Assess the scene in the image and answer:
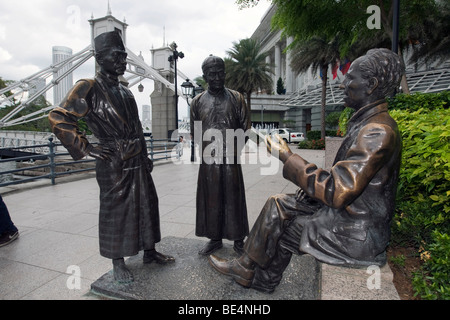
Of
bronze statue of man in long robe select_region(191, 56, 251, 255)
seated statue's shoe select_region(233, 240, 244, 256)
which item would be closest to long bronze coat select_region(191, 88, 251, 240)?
bronze statue of man in long robe select_region(191, 56, 251, 255)

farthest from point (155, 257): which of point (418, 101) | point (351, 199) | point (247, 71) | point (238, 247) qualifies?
point (247, 71)

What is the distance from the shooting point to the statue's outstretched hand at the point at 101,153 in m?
2.37

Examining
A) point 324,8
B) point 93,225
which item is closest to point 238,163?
point 93,225

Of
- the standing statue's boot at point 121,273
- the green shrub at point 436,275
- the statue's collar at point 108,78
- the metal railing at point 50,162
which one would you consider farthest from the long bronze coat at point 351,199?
the metal railing at point 50,162

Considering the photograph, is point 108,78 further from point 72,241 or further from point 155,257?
point 72,241

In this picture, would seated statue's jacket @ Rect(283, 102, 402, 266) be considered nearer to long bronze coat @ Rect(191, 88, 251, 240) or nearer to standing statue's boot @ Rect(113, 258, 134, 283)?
long bronze coat @ Rect(191, 88, 251, 240)

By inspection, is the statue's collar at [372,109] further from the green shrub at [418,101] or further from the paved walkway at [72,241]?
the green shrub at [418,101]

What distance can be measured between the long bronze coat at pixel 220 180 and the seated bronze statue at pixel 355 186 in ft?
3.09

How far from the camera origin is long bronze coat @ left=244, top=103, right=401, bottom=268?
1.73 m

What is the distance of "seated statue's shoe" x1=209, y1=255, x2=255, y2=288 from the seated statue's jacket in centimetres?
57

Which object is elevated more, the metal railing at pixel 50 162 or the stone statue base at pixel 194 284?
the metal railing at pixel 50 162

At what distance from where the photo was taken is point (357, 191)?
5.63 ft

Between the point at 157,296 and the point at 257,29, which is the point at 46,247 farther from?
the point at 257,29

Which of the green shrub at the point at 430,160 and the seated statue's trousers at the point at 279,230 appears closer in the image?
the seated statue's trousers at the point at 279,230
